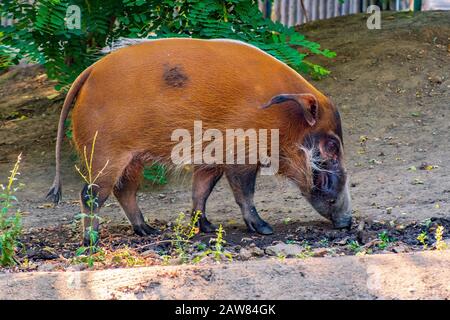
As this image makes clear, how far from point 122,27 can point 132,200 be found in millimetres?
2092

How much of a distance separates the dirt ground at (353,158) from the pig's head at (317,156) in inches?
8.1

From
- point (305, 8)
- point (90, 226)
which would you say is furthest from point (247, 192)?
point (305, 8)

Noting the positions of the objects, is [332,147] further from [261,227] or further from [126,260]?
[126,260]

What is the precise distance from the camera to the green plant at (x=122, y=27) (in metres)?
7.80

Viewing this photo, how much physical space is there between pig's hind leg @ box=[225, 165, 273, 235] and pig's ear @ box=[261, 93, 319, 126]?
21.2 inches

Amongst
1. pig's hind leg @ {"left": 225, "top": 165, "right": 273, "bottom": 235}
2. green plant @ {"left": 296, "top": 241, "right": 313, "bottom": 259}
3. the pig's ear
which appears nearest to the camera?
green plant @ {"left": 296, "top": 241, "right": 313, "bottom": 259}

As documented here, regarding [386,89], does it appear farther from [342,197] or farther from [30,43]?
[30,43]

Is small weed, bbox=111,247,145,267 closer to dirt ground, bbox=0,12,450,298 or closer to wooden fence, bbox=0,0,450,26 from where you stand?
dirt ground, bbox=0,12,450,298

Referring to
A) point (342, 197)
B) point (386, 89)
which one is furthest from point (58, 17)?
point (386, 89)

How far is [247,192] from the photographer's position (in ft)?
22.0

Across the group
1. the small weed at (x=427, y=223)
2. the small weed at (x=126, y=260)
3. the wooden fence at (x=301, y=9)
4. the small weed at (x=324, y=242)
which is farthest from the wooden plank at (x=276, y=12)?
the small weed at (x=126, y=260)

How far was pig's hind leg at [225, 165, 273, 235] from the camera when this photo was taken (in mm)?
6586

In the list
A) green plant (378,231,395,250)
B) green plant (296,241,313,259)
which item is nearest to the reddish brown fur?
green plant (296,241,313,259)

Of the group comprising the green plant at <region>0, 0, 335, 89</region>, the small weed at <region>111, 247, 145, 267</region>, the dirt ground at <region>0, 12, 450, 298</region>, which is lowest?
the dirt ground at <region>0, 12, 450, 298</region>
